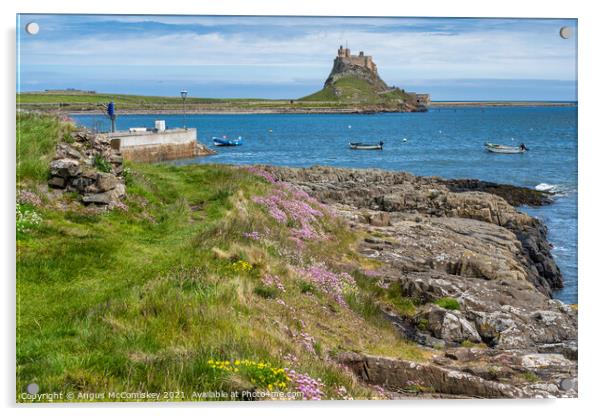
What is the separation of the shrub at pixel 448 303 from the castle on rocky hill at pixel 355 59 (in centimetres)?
541

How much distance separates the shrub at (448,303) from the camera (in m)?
15.6

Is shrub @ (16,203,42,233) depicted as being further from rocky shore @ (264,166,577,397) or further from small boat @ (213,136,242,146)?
small boat @ (213,136,242,146)

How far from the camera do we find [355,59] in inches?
568

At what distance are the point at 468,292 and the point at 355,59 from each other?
618cm

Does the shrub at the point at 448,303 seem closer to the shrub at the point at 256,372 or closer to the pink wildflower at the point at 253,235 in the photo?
the pink wildflower at the point at 253,235

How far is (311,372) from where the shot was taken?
381 inches

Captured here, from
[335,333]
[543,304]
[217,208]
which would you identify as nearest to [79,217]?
[217,208]

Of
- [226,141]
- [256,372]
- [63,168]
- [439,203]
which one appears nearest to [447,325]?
[256,372]

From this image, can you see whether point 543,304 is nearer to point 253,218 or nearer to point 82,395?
point 253,218

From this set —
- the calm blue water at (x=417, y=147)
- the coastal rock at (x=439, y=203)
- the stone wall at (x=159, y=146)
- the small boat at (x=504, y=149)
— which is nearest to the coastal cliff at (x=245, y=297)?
the coastal rock at (x=439, y=203)

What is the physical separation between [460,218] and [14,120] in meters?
23.1

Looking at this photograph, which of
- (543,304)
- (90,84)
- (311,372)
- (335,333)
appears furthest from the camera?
(543,304)

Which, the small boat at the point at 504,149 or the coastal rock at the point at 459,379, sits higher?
the small boat at the point at 504,149

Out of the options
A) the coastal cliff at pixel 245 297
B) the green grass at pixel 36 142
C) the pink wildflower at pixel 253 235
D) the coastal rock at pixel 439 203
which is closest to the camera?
the coastal cliff at pixel 245 297
